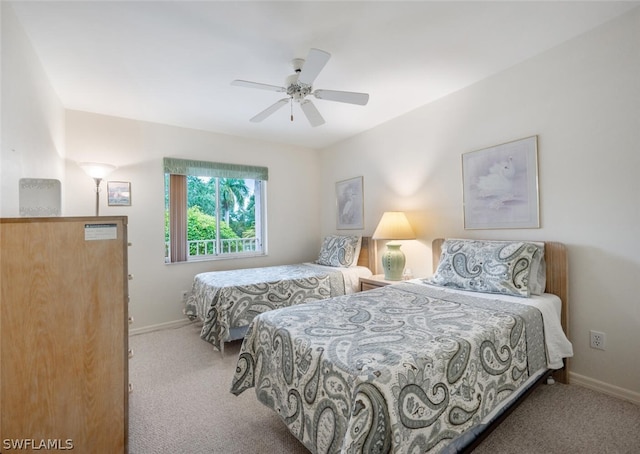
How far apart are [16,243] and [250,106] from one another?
7.91 ft

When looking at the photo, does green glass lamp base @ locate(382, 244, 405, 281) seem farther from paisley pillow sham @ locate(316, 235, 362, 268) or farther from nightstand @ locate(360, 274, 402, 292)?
paisley pillow sham @ locate(316, 235, 362, 268)

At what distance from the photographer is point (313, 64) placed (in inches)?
72.0

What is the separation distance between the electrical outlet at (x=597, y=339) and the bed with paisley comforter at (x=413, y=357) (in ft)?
0.60

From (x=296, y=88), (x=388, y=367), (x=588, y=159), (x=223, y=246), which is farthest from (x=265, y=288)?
(x=588, y=159)

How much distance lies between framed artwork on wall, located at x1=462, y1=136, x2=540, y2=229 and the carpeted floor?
1271mm

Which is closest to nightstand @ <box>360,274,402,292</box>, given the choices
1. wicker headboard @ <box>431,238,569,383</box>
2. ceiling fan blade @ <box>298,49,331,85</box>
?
wicker headboard @ <box>431,238,569,383</box>

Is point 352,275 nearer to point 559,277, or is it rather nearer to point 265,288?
point 265,288

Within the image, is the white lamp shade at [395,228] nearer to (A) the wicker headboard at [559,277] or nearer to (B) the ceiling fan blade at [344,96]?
(A) the wicker headboard at [559,277]

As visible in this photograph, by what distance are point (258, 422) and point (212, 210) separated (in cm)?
291

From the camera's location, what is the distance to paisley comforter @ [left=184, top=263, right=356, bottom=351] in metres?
2.71

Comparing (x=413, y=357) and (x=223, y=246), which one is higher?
(x=223, y=246)

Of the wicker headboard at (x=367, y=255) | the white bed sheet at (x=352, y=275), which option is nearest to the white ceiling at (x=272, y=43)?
the wicker headboard at (x=367, y=255)

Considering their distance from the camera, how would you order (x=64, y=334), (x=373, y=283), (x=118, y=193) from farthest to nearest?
1. (x=118, y=193)
2. (x=373, y=283)
3. (x=64, y=334)

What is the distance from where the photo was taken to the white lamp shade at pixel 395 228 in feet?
10.1
